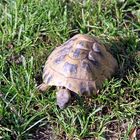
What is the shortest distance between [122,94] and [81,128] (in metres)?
0.49

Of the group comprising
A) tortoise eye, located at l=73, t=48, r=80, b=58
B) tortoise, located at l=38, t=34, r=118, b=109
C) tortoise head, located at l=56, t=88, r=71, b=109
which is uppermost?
tortoise eye, located at l=73, t=48, r=80, b=58

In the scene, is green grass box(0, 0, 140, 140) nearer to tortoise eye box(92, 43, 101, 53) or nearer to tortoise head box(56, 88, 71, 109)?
tortoise head box(56, 88, 71, 109)

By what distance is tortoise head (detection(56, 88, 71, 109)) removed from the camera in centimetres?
368

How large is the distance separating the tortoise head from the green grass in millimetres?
69

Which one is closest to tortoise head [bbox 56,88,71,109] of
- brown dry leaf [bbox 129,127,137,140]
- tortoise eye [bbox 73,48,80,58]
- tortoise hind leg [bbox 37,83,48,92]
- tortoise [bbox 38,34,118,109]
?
tortoise [bbox 38,34,118,109]

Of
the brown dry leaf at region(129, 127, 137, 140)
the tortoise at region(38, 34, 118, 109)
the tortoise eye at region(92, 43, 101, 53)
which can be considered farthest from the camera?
the tortoise eye at region(92, 43, 101, 53)

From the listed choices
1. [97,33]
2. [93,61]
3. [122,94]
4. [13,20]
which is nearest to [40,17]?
[13,20]

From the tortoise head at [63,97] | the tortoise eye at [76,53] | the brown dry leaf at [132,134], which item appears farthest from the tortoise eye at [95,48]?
the brown dry leaf at [132,134]

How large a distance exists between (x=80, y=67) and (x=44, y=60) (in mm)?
532

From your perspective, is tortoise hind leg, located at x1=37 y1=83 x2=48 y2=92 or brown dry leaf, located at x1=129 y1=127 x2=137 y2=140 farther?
tortoise hind leg, located at x1=37 y1=83 x2=48 y2=92

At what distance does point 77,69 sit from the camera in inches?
147

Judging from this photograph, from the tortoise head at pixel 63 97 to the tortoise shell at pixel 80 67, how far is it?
0.21 feet

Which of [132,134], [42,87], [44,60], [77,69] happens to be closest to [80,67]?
[77,69]

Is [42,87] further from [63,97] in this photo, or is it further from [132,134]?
[132,134]
